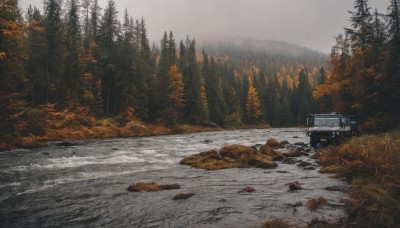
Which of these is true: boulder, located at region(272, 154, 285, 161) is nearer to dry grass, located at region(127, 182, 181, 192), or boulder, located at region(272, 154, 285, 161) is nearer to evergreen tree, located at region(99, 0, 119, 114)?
dry grass, located at region(127, 182, 181, 192)

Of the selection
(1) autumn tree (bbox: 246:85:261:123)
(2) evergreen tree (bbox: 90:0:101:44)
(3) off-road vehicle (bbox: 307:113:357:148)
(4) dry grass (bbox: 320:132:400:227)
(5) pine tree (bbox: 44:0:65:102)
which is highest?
(2) evergreen tree (bbox: 90:0:101:44)

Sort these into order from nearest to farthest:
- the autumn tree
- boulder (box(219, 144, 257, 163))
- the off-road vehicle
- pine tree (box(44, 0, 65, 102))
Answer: boulder (box(219, 144, 257, 163))
the off-road vehicle
pine tree (box(44, 0, 65, 102))
the autumn tree

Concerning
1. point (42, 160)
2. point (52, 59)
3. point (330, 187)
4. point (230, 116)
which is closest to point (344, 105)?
point (330, 187)

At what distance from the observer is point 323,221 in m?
8.02

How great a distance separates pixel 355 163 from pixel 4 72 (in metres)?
29.0

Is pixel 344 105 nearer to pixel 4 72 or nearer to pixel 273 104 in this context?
pixel 4 72

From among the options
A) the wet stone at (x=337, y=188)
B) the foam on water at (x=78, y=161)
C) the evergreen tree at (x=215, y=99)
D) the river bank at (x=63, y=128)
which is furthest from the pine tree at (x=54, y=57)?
the wet stone at (x=337, y=188)

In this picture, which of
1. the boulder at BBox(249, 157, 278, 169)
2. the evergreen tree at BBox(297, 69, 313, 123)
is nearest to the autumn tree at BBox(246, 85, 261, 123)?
the evergreen tree at BBox(297, 69, 313, 123)

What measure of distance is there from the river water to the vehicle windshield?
9977 mm

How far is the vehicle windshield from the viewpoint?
2698cm

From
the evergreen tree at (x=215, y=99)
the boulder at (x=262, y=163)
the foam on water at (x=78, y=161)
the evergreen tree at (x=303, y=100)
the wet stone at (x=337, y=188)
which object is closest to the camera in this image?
the wet stone at (x=337, y=188)

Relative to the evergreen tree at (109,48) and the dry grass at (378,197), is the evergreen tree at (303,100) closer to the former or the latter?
the evergreen tree at (109,48)

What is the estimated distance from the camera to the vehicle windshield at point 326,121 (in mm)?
26984

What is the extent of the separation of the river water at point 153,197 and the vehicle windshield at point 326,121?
9.98 metres
